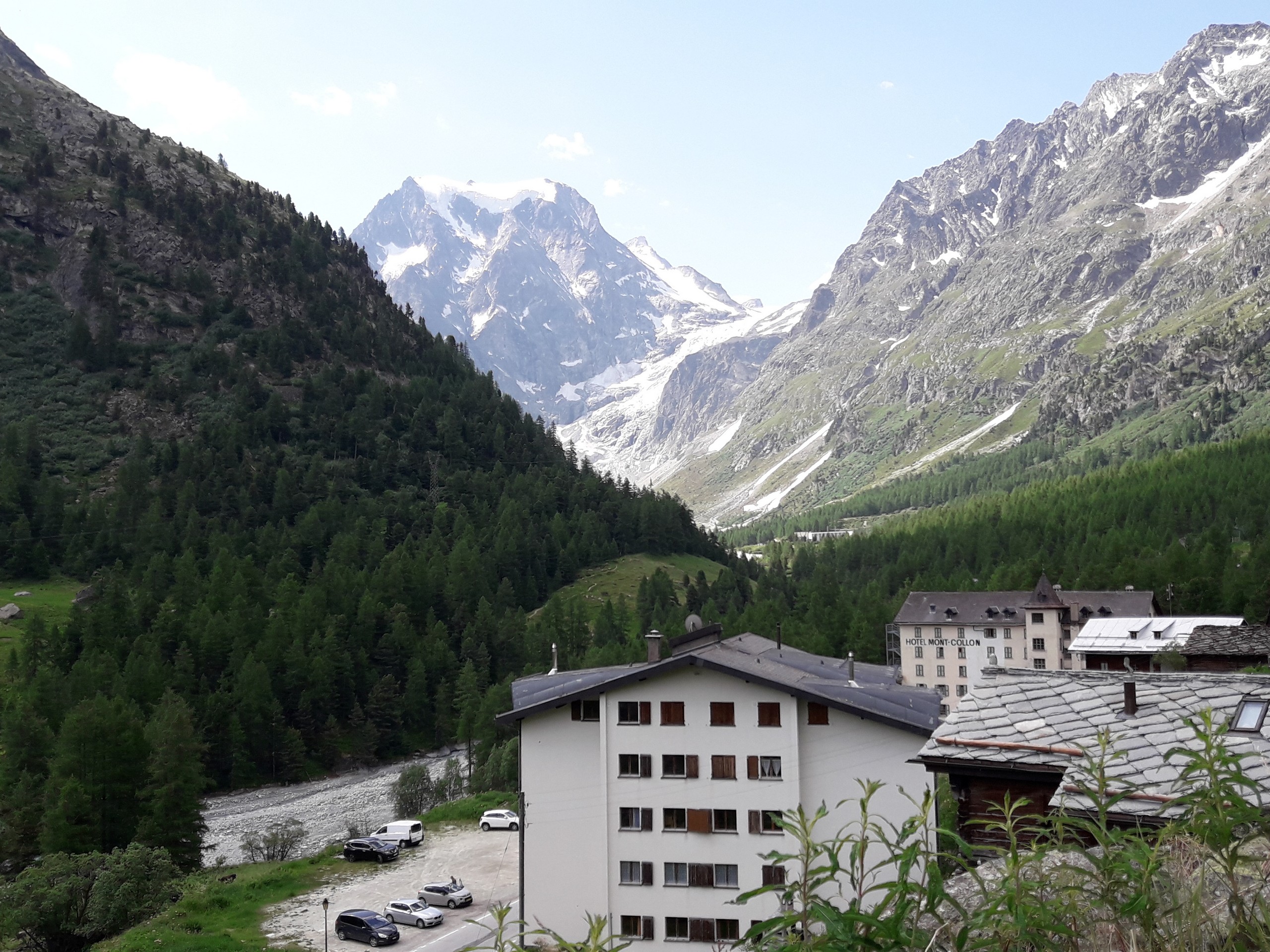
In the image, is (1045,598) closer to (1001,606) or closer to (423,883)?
(1001,606)

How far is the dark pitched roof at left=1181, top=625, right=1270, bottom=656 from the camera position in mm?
66188

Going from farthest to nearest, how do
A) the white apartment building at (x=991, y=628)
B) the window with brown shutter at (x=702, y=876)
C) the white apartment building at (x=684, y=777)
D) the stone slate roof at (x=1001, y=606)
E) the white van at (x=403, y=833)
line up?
the white apartment building at (x=991, y=628)
the stone slate roof at (x=1001, y=606)
the white van at (x=403, y=833)
the white apartment building at (x=684, y=777)
the window with brown shutter at (x=702, y=876)

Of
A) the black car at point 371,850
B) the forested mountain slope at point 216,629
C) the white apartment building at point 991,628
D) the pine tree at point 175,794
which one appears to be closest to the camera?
the black car at point 371,850

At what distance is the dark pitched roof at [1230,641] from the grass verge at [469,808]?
52.1m

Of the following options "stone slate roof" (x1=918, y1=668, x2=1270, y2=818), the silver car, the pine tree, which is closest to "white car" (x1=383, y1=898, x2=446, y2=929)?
the silver car

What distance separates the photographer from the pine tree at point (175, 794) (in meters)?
72.8

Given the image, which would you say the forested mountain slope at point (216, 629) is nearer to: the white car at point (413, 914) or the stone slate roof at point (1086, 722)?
the white car at point (413, 914)

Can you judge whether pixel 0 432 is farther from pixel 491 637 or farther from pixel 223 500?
pixel 491 637

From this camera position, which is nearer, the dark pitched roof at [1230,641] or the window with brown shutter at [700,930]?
the window with brown shutter at [700,930]

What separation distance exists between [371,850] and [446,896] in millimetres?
12977

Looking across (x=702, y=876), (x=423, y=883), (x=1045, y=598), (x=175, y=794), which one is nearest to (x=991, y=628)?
(x=1045, y=598)

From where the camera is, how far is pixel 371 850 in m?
67.6

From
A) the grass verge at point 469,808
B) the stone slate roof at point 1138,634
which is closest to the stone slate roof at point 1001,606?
the stone slate roof at point 1138,634

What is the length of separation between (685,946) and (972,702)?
2848 centimetres
